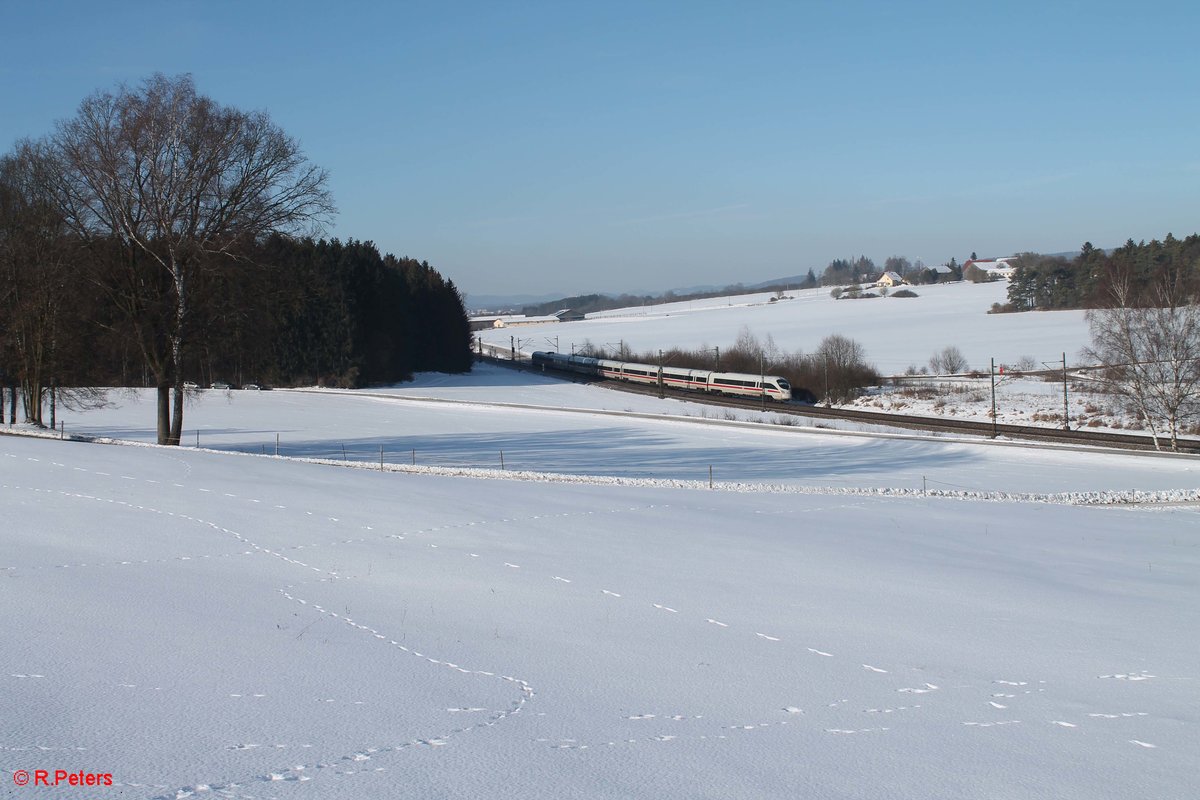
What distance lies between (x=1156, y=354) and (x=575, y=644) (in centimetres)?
4381

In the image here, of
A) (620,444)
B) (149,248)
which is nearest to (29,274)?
(149,248)

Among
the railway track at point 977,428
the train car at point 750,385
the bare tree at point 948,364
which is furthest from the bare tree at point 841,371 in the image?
the bare tree at point 948,364

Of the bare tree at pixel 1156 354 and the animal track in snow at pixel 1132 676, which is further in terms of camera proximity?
the bare tree at pixel 1156 354

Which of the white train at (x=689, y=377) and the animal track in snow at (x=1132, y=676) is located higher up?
the white train at (x=689, y=377)

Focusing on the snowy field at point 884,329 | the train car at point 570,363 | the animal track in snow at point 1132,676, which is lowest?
the animal track in snow at point 1132,676

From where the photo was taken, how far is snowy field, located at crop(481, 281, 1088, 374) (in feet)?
304

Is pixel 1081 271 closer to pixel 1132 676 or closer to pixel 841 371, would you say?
pixel 841 371

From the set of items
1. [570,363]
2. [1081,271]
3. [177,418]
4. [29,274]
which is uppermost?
[1081,271]

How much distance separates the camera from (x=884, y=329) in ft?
388

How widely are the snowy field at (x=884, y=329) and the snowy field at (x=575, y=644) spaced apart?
73.1 m

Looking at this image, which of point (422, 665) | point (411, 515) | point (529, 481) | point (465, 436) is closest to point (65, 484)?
point (411, 515)

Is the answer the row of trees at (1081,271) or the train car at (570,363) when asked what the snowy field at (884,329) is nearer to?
the row of trees at (1081,271)

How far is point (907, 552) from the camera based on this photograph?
14.1 meters

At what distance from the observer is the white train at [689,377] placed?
70062 mm
